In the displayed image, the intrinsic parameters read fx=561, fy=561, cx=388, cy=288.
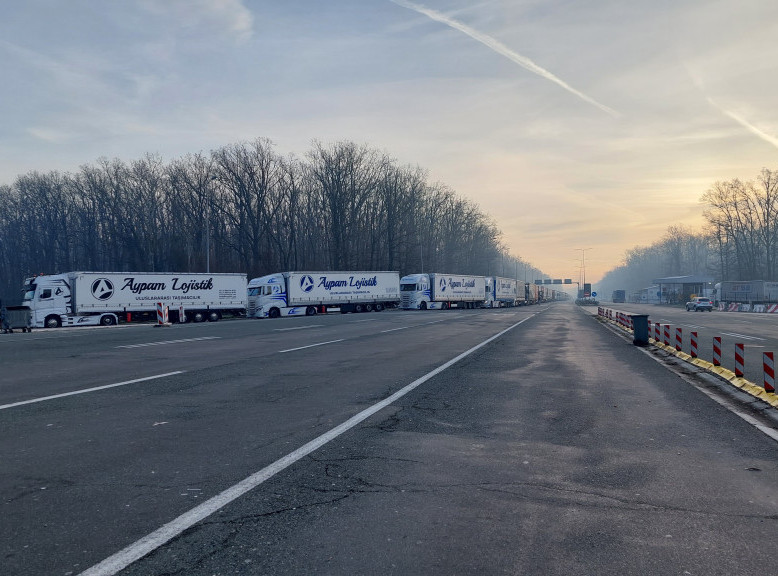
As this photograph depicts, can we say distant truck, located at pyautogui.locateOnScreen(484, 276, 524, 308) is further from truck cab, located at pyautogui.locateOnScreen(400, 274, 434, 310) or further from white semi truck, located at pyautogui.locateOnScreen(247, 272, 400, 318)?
white semi truck, located at pyautogui.locateOnScreen(247, 272, 400, 318)

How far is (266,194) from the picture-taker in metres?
67.5

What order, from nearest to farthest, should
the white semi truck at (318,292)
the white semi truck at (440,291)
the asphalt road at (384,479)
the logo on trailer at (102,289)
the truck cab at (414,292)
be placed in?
1. the asphalt road at (384,479)
2. the logo on trailer at (102,289)
3. the white semi truck at (318,292)
4. the truck cab at (414,292)
5. the white semi truck at (440,291)

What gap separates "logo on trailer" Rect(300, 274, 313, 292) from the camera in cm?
4781

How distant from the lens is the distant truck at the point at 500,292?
74.5 meters

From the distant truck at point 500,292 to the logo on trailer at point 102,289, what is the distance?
4841 centimetres

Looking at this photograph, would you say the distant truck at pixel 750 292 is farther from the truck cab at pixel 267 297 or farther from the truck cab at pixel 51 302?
Answer: the truck cab at pixel 51 302

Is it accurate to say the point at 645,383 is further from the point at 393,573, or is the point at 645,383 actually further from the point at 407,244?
the point at 407,244

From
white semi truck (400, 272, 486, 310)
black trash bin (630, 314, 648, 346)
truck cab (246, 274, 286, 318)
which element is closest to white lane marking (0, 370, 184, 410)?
black trash bin (630, 314, 648, 346)

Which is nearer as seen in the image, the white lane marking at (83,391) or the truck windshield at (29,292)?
the white lane marking at (83,391)

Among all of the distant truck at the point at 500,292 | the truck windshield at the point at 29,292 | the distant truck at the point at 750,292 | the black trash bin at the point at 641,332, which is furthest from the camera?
the distant truck at the point at 500,292

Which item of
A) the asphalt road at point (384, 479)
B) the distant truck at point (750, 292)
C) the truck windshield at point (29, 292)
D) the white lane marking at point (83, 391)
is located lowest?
the asphalt road at point (384, 479)

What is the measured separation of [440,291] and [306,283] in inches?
771

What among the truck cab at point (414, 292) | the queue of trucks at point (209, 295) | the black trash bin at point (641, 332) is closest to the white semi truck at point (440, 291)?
the truck cab at point (414, 292)

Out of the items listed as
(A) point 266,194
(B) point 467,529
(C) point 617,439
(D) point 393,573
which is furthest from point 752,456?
(A) point 266,194
